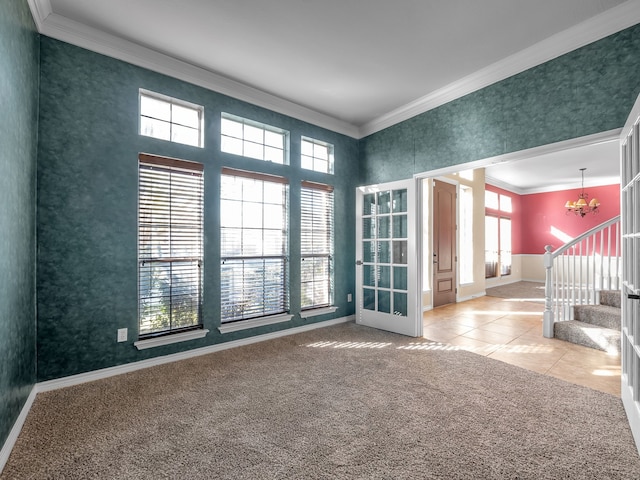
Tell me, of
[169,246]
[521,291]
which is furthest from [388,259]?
[521,291]

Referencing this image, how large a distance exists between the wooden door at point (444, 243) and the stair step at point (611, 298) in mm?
2318

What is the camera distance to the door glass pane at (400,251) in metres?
4.06

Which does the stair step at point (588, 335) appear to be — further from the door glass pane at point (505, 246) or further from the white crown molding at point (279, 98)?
the door glass pane at point (505, 246)

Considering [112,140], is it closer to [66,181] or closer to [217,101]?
[66,181]

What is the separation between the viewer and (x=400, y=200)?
4.16m

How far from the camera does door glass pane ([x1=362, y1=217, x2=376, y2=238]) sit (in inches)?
176

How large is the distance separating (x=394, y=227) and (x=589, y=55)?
2.47 meters

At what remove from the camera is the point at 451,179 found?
6230 millimetres

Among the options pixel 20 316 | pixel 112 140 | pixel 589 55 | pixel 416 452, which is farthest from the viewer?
pixel 112 140

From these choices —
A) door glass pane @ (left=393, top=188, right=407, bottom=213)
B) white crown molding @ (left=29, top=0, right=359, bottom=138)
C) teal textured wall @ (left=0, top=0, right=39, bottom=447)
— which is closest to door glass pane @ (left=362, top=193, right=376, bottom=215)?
door glass pane @ (left=393, top=188, right=407, bottom=213)

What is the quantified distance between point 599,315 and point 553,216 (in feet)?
22.0

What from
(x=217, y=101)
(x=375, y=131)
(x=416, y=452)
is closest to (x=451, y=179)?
(x=375, y=131)

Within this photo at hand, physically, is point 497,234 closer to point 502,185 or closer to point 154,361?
point 502,185

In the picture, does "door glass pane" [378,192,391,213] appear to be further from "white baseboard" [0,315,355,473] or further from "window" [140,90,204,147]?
"window" [140,90,204,147]
